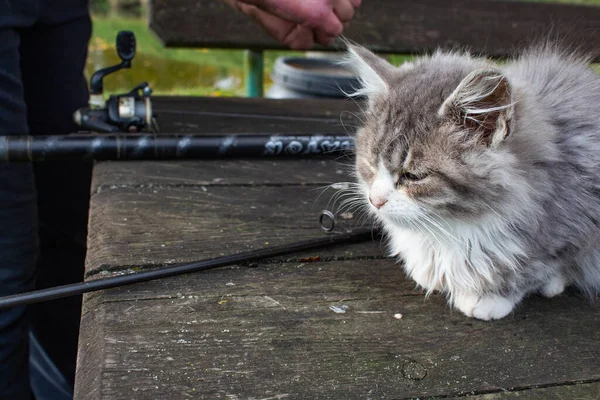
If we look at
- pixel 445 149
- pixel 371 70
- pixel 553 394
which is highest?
pixel 371 70

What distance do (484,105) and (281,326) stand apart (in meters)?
0.56

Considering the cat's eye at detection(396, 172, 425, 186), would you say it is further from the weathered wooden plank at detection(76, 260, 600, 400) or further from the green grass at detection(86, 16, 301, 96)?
the green grass at detection(86, 16, 301, 96)

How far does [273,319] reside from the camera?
1.05m

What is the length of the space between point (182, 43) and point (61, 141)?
1201 mm

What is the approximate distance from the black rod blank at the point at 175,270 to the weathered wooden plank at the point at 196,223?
0.09ft

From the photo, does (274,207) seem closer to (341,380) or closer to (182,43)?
(341,380)

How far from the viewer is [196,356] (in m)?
0.95

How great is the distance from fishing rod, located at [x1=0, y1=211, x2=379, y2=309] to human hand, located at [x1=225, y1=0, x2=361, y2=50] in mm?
→ 740

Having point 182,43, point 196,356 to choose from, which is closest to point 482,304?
point 196,356

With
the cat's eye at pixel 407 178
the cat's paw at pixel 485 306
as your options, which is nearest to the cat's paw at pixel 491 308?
the cat's paw at pixel 485 306

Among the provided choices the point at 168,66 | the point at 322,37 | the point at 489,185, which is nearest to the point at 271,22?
the point at 322,37

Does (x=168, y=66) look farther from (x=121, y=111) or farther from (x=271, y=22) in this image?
(x=121, y=111)

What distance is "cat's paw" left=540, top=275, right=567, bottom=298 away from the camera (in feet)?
3.96

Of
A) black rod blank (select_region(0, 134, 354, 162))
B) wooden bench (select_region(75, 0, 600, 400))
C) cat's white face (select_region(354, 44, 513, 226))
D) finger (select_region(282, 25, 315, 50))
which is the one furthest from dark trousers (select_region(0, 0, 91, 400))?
cat's white face (select_region(354, 44, 513, 226))
